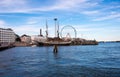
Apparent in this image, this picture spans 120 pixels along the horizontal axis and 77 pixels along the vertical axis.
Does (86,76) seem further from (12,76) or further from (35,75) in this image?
(12,76)

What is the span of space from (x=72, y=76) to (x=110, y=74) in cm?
610

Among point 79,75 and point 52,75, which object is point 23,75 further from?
point 79,75

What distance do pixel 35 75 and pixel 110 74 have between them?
468 inches

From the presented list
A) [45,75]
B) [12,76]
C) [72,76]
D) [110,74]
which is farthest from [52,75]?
[110,74]

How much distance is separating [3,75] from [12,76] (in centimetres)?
190

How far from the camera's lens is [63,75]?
→ 3566cm

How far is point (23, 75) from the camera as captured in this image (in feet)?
118

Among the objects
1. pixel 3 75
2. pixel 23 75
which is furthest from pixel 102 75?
pixel 3 75

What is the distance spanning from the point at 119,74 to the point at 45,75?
11.7 m

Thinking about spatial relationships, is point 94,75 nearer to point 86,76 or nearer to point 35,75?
point 86,76

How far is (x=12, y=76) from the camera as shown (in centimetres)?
3503

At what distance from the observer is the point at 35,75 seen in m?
36.1

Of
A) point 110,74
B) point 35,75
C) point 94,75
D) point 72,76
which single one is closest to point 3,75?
point 35,75

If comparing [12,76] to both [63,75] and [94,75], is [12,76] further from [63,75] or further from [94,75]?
[94,75]
